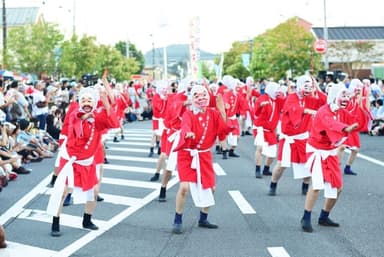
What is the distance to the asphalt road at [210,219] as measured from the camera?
6738mm

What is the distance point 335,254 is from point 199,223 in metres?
2.06

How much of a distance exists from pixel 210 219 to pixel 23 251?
264 cm

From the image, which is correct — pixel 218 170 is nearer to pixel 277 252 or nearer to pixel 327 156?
pixel 327 156

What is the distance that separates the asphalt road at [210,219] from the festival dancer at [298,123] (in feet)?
1.76

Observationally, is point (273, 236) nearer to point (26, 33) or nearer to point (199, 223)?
point (199, 223)

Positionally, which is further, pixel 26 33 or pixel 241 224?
pixel 26 33

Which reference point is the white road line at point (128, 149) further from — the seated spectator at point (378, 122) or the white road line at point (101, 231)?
the seated spectator at point (378, 122)

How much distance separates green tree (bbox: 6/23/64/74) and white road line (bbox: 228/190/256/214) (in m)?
29.1

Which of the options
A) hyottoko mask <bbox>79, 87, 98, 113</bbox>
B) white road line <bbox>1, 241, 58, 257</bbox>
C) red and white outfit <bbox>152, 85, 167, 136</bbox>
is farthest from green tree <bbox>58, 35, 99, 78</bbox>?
white road line <bbox>1, 241, 58, 257</bbox>

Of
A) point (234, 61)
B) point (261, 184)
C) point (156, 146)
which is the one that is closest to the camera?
point (261, 184)

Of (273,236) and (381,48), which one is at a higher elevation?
(381,48)

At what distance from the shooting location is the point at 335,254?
21.0ft

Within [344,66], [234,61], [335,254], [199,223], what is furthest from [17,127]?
[234,61]

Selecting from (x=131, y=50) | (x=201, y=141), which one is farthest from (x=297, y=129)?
(x=131, y=50)
